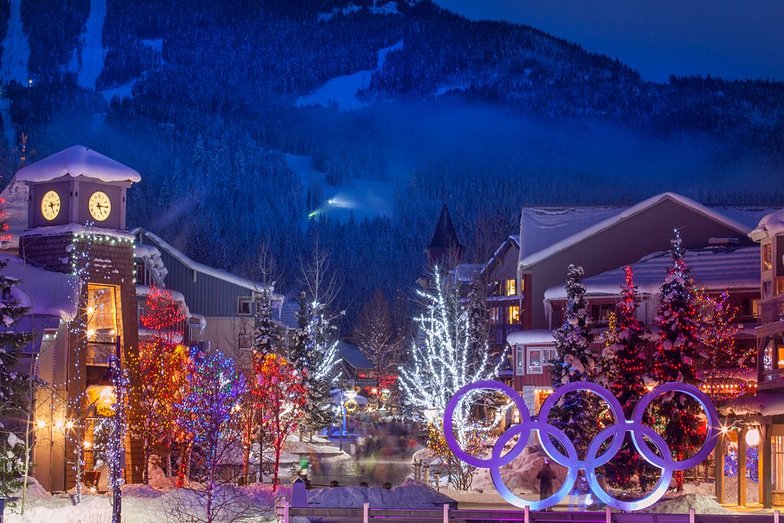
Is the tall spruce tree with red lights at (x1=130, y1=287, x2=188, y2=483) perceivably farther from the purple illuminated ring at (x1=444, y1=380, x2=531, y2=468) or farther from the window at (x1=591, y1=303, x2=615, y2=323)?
the window at (x1=591, y1=303, x2=615, y2=323)

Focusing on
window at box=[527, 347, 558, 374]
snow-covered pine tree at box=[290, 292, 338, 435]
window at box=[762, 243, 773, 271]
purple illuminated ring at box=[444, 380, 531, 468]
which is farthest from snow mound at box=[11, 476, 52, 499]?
snow-covered pine tree at box=[290, 292, 338, 435]

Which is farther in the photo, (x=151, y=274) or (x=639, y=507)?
(x=151, y=274)

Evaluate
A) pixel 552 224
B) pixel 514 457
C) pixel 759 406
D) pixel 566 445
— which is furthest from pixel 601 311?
pixel 514 457

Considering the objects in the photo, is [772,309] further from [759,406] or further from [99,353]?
[99,353]

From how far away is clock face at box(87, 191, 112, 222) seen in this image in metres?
44.1

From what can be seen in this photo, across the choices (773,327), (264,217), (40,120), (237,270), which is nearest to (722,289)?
(773,327)

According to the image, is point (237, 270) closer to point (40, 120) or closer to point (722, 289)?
point (40, 120)

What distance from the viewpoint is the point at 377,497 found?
104ft

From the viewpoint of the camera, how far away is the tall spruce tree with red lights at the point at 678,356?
40344mm

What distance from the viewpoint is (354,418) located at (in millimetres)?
107562

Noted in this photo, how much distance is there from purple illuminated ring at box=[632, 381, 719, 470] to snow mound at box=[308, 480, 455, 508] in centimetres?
542

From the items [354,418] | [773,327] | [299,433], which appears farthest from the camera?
[354,418]

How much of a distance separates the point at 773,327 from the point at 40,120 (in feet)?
423

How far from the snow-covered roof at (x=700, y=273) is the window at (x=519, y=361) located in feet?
13.4
